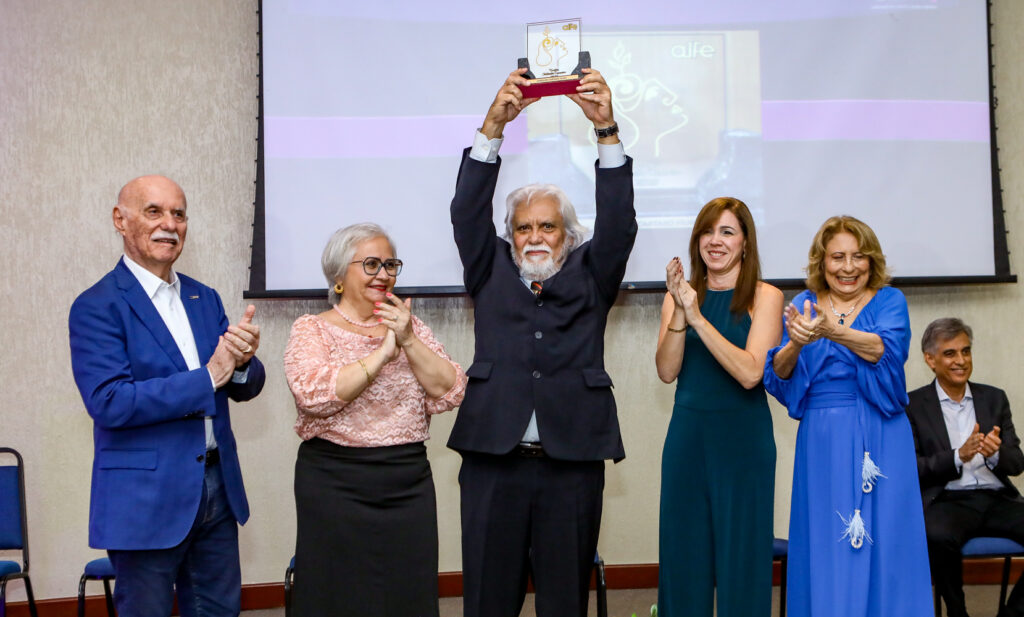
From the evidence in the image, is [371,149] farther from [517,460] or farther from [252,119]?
[517,460]

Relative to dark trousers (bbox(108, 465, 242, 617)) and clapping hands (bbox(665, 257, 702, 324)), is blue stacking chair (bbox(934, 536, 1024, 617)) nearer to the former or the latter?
clapping hands (bbox(665, 257, 702, 324))

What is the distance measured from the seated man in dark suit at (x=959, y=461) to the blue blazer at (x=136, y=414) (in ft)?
8.89

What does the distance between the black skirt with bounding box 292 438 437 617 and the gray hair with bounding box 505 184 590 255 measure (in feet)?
2.52

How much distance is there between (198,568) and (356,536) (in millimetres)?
457

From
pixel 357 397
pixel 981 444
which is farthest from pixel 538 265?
pixel 981 444

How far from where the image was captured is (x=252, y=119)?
3.98 meters

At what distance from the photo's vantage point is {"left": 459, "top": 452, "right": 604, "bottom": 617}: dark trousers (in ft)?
7.72

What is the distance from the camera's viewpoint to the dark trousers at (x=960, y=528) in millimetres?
3230

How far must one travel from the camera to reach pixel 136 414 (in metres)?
2.20

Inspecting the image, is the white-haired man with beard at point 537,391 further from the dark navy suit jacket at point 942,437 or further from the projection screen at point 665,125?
the dark navy suit jacket at point 942,437

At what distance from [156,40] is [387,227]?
1.39m

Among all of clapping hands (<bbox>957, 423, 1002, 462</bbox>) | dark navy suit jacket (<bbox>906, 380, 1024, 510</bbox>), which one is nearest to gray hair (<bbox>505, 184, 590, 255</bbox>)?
dark navy suit jacket (<bbox>906, 380, 1024, 510</bbox>)

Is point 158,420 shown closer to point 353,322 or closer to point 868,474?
point 353,322

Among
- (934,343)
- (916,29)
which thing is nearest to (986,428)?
(934,343)
